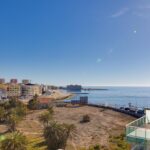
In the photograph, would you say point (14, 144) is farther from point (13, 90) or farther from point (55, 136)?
point (13, 90)

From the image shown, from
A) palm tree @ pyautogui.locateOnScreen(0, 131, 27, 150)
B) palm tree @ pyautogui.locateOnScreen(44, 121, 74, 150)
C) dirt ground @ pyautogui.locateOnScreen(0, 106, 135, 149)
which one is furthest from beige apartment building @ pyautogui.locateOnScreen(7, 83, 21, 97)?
palm tree @ pyautogui.locateOnScreen(0, 131, 27, 150)

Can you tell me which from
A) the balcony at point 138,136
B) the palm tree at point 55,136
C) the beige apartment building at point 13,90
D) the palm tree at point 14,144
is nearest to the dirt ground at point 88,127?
the palm tree at point 55,136

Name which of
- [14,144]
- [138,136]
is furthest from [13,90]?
[138,136]

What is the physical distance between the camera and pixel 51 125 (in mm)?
41688

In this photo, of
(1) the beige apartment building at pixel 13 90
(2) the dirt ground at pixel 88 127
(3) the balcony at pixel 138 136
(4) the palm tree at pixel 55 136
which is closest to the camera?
(3) the balcony at pixel 138 136

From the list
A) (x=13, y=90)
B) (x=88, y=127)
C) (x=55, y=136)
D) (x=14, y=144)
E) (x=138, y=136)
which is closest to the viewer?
(x=138, y=136)

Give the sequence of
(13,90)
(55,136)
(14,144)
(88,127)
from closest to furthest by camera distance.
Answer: (14,144)
(55,136)
(88,127)
(13,90)

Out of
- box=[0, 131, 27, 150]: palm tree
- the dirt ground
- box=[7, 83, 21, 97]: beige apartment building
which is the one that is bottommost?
the dirt ground

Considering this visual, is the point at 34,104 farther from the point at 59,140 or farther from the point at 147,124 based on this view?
the point at 147,124

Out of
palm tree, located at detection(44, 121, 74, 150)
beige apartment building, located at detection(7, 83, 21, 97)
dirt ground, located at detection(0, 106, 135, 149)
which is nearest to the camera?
palm tree, located at detection(44, 121, 74, 150)

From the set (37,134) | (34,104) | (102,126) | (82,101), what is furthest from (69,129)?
(82,101)

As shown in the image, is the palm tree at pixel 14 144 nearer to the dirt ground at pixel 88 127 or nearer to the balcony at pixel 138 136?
the dirt ground at pixel 88 127

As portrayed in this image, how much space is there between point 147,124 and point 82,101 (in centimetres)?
9051

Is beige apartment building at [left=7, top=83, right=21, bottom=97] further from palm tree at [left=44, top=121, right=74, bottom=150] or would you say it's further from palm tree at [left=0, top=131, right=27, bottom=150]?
palm tree at [left=0, top=131, right=27, bottom=150]
